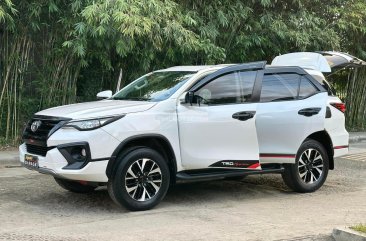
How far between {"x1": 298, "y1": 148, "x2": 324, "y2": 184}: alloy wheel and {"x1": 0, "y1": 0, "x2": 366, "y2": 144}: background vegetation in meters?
3.52

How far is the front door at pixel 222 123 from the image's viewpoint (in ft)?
22.1

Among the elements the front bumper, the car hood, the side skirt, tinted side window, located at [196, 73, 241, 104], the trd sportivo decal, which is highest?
tinted side window, located at [196, 73, 241, 104]

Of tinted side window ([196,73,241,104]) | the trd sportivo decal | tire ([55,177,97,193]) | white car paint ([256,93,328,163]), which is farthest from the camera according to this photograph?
white car paint ([256,93,328,163])

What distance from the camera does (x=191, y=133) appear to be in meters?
6.73

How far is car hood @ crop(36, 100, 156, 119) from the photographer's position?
6310 millimetres

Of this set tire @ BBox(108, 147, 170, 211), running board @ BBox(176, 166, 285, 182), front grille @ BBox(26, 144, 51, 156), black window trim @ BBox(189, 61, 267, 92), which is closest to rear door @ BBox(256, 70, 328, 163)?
black window trim @ BBox(189, 61, 267, 92)

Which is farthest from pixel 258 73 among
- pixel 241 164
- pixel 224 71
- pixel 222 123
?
pixel 241 164

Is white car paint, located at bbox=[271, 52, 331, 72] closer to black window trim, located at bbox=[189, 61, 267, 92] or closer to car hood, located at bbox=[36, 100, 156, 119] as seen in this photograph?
black window trim, located at bbox=[189, 61, 267, 92]

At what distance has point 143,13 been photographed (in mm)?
9789

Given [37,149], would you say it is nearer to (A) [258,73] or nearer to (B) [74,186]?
(B) [74,186]

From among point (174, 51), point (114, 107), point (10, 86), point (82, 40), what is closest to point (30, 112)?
point (10, 86)

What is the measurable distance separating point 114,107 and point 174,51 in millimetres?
5097

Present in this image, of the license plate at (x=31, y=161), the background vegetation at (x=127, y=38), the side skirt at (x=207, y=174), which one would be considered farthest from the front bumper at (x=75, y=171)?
the background vegetation at (x=127, y=38)

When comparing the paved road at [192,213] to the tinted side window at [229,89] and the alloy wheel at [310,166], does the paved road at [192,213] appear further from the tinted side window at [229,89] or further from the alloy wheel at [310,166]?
the tinted side window at [229,89]
